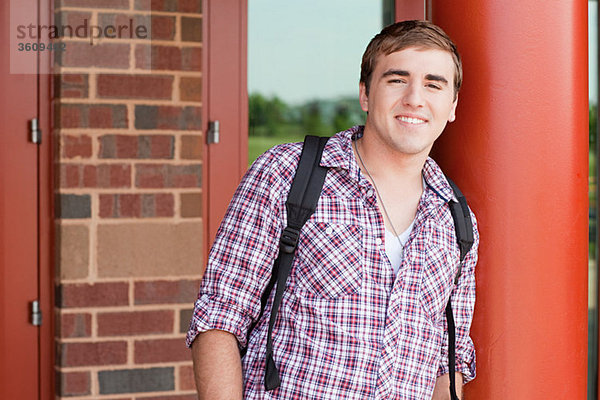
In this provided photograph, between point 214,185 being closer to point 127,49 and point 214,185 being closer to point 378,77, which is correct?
point 127,49

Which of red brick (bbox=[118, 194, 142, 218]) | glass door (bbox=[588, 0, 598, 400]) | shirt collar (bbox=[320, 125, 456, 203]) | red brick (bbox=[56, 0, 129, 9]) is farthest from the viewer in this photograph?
glass door (bbox=[588, 0, 598, 400])

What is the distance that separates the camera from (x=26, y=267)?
3.50 m

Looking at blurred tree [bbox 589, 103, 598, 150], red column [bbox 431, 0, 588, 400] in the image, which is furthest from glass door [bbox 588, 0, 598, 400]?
red column [bbox 431, 0, 588, 400]

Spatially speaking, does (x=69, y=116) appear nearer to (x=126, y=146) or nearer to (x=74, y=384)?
(x=126, y=146)

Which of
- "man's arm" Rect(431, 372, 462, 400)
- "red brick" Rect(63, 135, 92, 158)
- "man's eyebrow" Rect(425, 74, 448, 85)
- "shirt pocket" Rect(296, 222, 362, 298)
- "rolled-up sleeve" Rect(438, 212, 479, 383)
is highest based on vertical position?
"man's eyebrow" Rect(425, 74, 448, 85)

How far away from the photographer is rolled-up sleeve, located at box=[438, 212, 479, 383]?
2213 mm

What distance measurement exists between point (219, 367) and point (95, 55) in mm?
1873

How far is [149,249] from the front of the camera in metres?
3.52

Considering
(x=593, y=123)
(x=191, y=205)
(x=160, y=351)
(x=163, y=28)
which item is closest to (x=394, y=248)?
(x=191, y=205)

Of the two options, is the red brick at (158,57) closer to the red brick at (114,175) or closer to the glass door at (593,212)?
the red brick at (114,175)

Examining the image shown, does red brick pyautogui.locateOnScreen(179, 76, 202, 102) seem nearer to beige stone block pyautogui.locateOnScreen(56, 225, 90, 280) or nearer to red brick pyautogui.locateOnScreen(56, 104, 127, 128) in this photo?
red brick pyautogui.locateOnScreen(56, 104, 127, 128)

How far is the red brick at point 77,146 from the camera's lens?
3.41 m

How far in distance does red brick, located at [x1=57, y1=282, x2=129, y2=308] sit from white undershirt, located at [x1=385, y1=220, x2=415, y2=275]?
172 cm

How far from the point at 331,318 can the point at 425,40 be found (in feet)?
2.55
